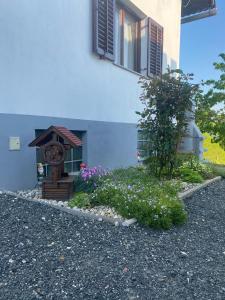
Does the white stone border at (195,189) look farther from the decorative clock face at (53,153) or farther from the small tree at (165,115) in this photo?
the decorative clock face at (53,153)

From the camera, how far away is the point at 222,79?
12.4 metres

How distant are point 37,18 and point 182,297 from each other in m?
4.20

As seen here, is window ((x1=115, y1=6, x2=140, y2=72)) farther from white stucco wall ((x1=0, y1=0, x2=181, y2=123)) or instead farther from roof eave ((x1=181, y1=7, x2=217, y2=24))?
roof eave ((x1=181, y1=7, x2=217, y2=24))

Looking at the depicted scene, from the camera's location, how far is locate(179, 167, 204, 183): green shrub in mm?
5773

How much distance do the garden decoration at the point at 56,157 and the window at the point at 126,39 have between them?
133 inches

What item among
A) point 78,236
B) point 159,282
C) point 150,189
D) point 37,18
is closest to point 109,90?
point 37,18

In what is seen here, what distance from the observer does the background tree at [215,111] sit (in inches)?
491

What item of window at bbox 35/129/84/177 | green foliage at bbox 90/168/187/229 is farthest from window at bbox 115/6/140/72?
green foliage at bbox 90/168/187/229

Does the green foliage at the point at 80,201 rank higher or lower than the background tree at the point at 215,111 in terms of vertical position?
lower

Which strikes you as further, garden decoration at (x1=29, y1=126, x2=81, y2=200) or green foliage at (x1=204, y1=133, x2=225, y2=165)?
green foliage at (x1=204, y1=133, x2=225, y2=165)

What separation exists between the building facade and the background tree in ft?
17.7

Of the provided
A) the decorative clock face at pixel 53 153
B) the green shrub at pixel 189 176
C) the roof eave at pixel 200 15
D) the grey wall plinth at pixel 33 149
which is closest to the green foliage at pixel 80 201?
the decorative clock face at pixel 53 153

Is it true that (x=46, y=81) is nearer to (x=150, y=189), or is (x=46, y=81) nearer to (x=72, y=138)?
(x=72, y=138)

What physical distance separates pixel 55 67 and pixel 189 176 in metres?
3.41
